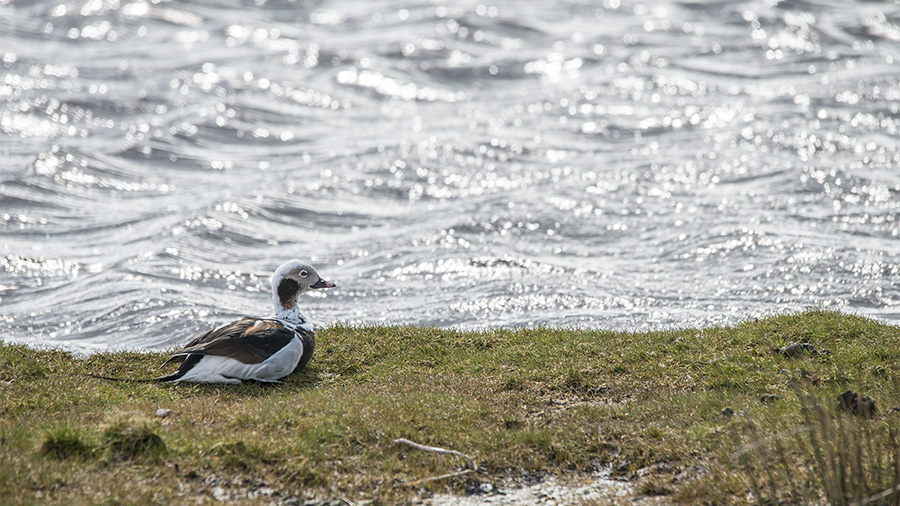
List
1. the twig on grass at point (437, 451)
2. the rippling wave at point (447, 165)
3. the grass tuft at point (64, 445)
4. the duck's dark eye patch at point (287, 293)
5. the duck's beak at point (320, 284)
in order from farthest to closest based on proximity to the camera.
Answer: the rippling wave at point (447, 165) → the duck's beak at point (320, 284) → the duck's dark eye patch at point (287, 293) → the twig on grass at point (437, 451) → the grass tuft at point (64, 445)

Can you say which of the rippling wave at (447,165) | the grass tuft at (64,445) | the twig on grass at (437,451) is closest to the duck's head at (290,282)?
the twig on grass at (437,451)

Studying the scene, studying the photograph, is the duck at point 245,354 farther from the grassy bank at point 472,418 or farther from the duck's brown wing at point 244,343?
the grassy bank at point 472,418

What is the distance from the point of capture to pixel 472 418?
10.5m

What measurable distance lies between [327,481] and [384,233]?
19.0m

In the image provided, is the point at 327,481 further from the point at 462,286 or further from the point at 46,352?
the point at 462,286

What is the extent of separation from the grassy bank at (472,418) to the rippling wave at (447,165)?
17.9 feet

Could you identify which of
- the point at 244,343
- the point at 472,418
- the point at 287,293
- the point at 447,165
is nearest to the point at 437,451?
the point at 472,418

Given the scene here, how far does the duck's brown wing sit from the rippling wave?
610 cm

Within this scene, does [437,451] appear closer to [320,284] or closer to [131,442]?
[131,442]

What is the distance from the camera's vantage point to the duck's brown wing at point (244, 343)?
12070 millimetres

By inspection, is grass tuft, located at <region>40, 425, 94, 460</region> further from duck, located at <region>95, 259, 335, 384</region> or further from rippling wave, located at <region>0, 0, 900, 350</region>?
rippling wave, located at <region>0, 0, 900, 350</region>

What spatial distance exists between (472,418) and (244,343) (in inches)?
141

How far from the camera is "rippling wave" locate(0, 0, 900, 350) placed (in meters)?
21.3

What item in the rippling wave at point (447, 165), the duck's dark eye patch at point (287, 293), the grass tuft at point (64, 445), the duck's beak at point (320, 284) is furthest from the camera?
the rippling wave at point (447, 165)
